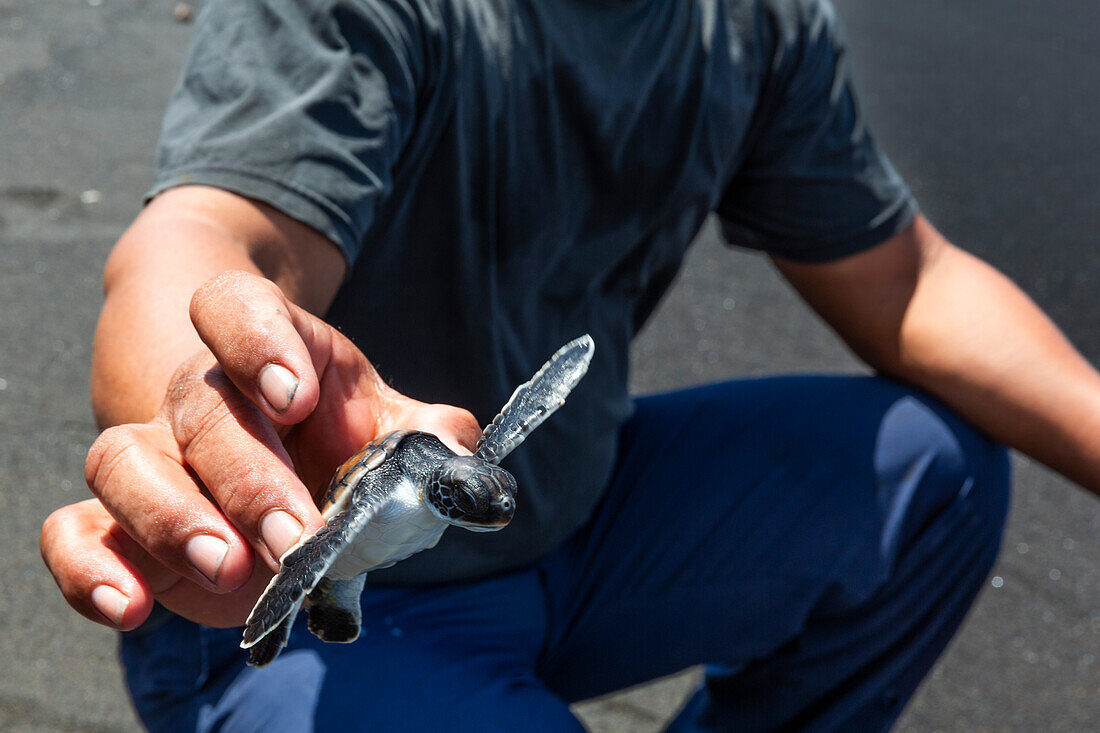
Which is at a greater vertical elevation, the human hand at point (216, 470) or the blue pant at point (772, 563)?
the human hand at point (216, 470)

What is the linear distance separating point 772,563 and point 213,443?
694 mm

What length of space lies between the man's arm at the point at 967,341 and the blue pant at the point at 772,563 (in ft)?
0.14

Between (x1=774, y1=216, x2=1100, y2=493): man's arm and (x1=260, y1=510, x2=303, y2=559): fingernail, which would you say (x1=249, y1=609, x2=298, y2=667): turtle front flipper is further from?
(x1=774, y1=216, x2=1100, y2=493): man's arm

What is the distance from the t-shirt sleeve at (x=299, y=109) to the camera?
641mm

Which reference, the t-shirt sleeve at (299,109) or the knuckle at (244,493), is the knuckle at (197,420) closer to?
the knuckle at (244,493)

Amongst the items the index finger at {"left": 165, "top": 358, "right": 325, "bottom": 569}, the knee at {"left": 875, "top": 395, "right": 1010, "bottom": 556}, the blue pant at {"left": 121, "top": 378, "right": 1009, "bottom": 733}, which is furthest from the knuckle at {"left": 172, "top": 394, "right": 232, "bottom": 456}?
the knee at {"left": 875, "top": 395, "right": 1010, "bottom": 556}

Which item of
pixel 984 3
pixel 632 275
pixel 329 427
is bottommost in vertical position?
pixel 984 3

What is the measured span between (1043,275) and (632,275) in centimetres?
174

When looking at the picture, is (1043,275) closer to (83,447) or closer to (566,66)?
(566,66)

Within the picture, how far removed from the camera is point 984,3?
4102 millimetres

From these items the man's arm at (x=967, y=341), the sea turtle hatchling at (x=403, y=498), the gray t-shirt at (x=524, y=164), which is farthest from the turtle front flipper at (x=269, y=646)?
the man's arm at (x=967, y=341)

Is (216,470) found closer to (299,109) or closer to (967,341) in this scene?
(299,109)

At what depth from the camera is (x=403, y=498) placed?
1.62 ft

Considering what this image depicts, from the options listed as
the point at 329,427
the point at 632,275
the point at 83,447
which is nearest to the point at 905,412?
the point at 632,275
